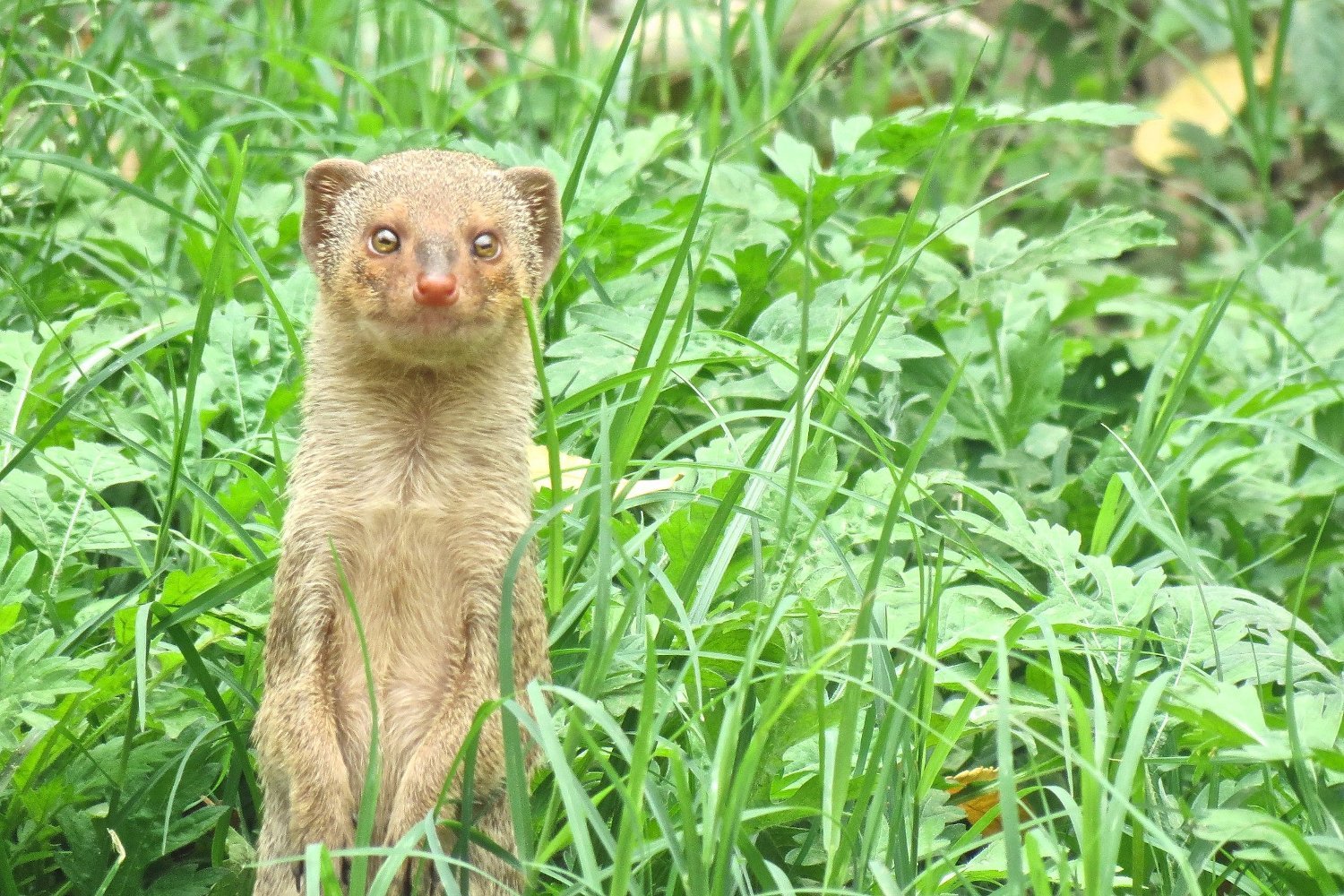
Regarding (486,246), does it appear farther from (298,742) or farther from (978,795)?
(978,795)

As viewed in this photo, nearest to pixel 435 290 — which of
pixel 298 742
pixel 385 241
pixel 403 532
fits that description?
pixel 385 241

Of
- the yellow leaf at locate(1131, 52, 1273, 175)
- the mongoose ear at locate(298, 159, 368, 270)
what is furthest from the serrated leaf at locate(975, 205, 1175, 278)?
the yellow leaf at locate(1131, 52, 1273, 175)

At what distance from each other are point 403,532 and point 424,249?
54 cm

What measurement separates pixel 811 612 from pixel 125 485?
7.03 ft

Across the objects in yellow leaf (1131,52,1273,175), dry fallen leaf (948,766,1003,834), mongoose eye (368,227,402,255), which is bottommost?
dry fallen leaf (948,766,1003,834)

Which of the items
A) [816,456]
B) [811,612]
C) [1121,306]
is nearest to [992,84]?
[1121,306]

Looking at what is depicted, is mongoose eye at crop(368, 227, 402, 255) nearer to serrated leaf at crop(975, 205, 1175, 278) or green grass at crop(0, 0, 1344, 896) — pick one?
green grass at crop(0, 0, 1344, 896)

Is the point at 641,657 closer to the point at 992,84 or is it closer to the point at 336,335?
the point at 336,335

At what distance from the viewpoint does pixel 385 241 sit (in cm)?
315

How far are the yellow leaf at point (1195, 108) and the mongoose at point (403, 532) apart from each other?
5.00 metres

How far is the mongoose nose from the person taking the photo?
297cm

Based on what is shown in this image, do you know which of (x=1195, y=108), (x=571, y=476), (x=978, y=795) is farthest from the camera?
(x=1195, y=108)

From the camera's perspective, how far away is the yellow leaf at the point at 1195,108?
24.3 ft

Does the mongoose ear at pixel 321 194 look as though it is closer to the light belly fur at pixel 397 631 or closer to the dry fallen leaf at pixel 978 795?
the light belly fur at pixel 397 631
